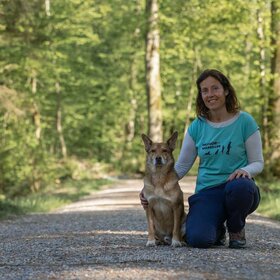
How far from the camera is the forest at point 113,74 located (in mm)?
21234

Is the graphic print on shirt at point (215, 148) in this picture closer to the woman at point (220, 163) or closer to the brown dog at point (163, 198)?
the woman at point (220, 163)

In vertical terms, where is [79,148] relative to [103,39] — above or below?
below

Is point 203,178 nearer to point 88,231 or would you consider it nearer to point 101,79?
point 88,231

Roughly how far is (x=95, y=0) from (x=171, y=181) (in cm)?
3579

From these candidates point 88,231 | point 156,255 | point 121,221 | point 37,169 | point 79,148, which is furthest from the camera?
point 79,148

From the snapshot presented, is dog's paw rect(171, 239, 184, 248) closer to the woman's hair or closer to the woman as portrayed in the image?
the woman

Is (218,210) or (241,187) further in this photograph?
(218,210)

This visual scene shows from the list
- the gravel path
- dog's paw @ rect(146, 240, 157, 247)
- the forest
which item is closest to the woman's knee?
the gravel path

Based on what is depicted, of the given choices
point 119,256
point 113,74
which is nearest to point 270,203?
point 119,256

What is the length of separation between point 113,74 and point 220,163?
36.1 metres

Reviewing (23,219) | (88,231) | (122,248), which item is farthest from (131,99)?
(122,248)

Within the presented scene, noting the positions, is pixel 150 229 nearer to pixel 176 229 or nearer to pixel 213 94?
pixel 176 229

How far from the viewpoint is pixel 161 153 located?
7.41 meters

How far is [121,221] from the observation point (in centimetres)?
1161
